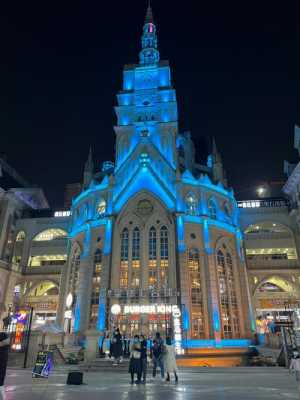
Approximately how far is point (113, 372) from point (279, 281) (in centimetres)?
4376

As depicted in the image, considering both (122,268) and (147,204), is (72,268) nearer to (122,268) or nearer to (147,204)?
(122,268)

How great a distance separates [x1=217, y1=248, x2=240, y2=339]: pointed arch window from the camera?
42.0 meters

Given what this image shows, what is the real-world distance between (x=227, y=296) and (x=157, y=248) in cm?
1198

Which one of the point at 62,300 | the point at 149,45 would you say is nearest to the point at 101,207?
the point at 62,300

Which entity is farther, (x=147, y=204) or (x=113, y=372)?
(x=147, y=204)

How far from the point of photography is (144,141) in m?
51.3

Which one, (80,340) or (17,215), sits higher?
(17,215)

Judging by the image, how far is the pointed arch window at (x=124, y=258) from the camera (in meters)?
43.4

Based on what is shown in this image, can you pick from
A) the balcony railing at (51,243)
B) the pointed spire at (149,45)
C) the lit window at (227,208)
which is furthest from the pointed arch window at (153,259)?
the pointed spire at (149,45)

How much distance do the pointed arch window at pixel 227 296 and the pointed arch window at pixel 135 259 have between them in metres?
11.6

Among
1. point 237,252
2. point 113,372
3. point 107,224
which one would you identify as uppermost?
point 107,224

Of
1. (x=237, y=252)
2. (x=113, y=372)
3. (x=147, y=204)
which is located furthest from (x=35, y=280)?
(x=113, y=372)

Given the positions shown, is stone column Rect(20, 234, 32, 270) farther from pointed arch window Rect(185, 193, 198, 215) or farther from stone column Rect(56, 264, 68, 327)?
pointed arch window Rect(185, 193, 198, 215)

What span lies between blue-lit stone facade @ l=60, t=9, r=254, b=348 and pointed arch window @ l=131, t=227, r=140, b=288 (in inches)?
5.6
